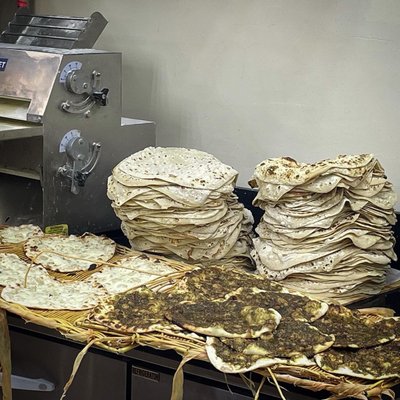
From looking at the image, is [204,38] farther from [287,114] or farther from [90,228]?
[90,228]

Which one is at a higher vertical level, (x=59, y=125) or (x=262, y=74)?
(x=262, y=74)

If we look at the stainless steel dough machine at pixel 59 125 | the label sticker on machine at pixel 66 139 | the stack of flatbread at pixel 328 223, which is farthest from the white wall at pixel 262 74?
the label sticker on machine at pixel 66 139

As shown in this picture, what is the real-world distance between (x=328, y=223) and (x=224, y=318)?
49 centimetres

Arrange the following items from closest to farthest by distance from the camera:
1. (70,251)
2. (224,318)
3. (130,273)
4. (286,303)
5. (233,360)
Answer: (233,360) < (224,318) < (286,303) < (130,273) < (70,251)

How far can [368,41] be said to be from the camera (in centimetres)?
265

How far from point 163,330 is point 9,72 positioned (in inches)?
49.3

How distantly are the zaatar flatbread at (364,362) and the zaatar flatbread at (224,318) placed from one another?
0.53 feet

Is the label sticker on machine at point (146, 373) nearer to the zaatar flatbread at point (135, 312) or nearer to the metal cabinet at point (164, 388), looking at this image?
the metal cabinet at point (164, 388)

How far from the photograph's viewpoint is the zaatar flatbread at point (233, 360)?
1.63 m

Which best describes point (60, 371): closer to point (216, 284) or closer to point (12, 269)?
point (12, 269)

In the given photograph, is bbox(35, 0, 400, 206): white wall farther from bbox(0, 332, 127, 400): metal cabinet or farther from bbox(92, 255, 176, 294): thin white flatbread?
bbox(0, 332, 127, 400): metal cabinet

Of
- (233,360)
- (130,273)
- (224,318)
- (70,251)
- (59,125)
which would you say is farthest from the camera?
(59,125)

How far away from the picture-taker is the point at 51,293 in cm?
208

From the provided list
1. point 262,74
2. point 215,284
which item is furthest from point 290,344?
point 262,74
